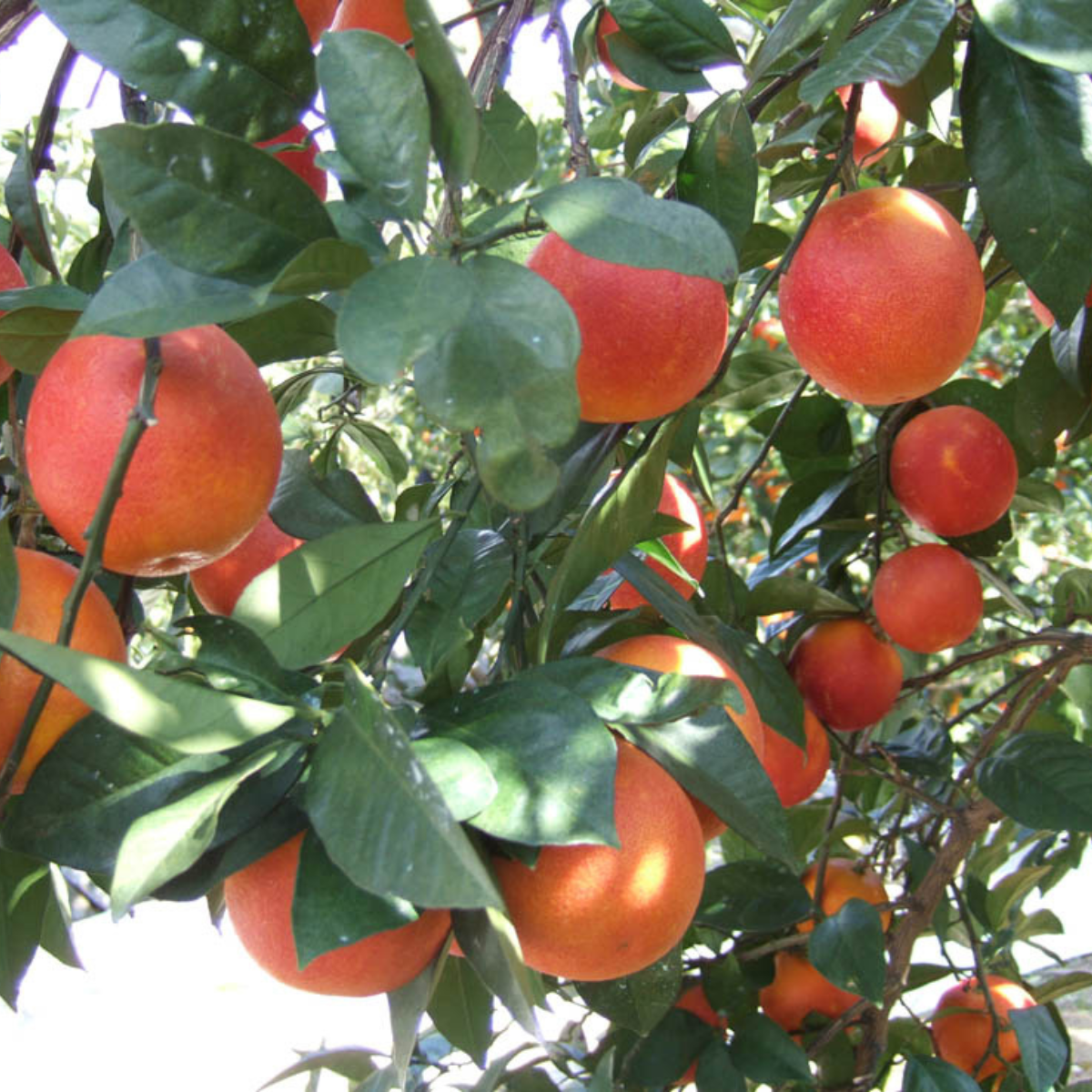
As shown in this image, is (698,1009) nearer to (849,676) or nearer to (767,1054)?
(767,1054)

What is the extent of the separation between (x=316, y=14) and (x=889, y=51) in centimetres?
36

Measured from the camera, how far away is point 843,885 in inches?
40.9

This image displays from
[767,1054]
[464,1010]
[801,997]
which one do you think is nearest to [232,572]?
[464,1010]

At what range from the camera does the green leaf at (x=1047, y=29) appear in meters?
0.46

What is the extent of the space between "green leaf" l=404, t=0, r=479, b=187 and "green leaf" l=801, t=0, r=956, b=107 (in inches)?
5.3

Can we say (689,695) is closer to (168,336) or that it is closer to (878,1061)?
(168,336)

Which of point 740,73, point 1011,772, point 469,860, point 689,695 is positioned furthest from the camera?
point 1011,772

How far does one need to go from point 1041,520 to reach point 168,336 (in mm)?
2414

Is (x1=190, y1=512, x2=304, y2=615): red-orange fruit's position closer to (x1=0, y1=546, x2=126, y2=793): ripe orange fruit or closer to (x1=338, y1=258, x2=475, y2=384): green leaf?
(x1=0, y1=546, x2=126, y2=793): ripe orange fruit

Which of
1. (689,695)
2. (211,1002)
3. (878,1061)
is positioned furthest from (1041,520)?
(689,695)

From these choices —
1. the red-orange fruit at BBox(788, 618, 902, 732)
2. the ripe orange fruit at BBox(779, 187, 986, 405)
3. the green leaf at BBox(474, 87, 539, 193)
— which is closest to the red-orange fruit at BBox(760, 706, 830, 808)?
the red-orange fruit at BBox(788, 618, 902, 732)

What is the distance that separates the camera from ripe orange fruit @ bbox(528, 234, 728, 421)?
18.8 inches

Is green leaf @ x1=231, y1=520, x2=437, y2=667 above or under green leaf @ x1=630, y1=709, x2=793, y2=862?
above

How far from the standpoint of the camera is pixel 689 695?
43cm
